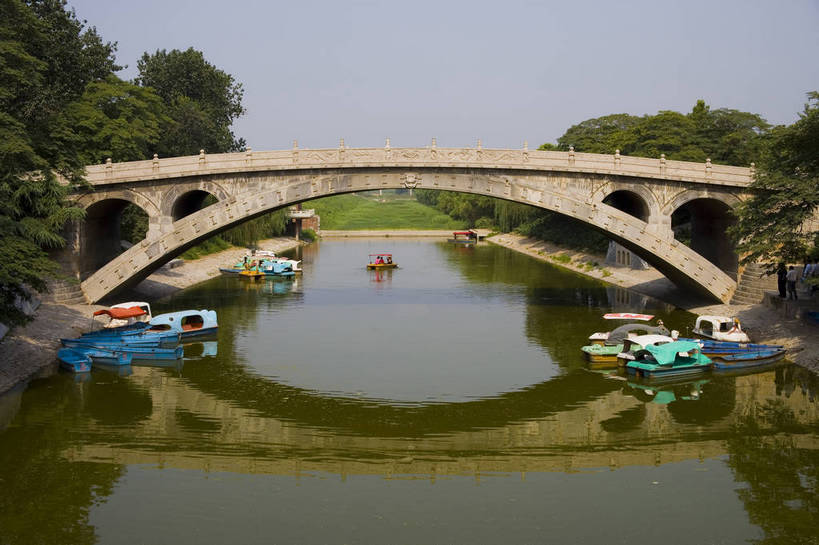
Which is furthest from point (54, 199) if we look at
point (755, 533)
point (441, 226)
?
point (441, 226)

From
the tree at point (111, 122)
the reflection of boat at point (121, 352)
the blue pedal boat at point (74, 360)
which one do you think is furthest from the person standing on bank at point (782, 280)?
the tree at point (111, 122)

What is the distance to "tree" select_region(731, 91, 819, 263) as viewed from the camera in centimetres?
3145

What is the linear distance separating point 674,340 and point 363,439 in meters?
14.3

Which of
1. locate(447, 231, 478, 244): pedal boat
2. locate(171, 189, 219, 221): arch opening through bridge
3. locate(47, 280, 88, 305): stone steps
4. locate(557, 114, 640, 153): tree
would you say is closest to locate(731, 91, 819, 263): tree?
locate(171, 189, 219, 221): arch opening through bridge

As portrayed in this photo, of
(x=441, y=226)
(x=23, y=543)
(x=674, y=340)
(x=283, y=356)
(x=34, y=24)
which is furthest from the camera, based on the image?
(x=441, y=226)

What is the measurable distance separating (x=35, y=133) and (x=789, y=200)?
3228cm

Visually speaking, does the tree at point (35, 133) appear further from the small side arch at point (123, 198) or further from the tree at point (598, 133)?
the tree at point (598, 133)

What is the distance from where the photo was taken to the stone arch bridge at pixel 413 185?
3947 cm

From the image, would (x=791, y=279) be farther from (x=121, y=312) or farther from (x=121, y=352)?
(x=121, y=312)

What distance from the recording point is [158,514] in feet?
58.5

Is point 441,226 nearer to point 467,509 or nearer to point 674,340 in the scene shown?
point 674,340

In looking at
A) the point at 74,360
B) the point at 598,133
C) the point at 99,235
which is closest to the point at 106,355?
the point at 74,360

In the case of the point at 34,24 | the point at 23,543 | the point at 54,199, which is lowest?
the point at 23,543

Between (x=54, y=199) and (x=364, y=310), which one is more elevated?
(x=54, y=199)
